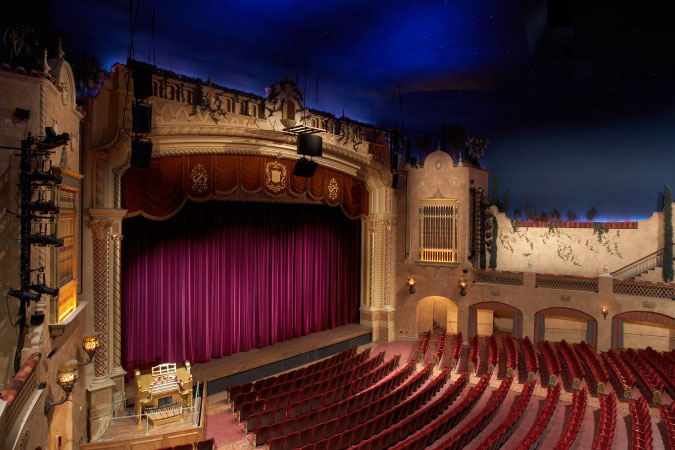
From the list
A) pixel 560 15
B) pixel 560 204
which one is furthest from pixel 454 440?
pixel 560 204

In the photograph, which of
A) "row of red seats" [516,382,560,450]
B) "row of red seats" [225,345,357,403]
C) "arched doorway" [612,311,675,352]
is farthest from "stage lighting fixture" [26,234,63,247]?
"arched doorway" [612,311,675,352]

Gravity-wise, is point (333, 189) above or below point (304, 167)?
below

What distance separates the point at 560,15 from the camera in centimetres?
1027

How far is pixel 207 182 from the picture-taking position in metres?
11.5

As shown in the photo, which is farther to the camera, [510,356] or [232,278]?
[232,278]

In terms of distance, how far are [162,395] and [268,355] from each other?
435cm

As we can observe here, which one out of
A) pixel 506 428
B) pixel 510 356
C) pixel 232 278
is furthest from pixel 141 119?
pixel 510 356

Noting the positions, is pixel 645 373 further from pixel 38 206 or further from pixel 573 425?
pixel 38 206

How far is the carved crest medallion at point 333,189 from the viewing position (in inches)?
582

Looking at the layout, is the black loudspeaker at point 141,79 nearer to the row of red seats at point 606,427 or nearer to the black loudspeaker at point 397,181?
the black loudspeaker at point 397,181

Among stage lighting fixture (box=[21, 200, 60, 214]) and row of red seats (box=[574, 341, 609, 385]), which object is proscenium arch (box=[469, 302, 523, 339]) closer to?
row of red seats (box=[574, 341, 609, 385])

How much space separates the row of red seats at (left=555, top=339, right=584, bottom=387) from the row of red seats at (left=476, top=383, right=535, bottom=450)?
1811 mm

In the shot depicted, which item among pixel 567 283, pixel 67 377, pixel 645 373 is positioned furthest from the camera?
pixel 567 283

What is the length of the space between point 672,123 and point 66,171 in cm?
Result: 1983
